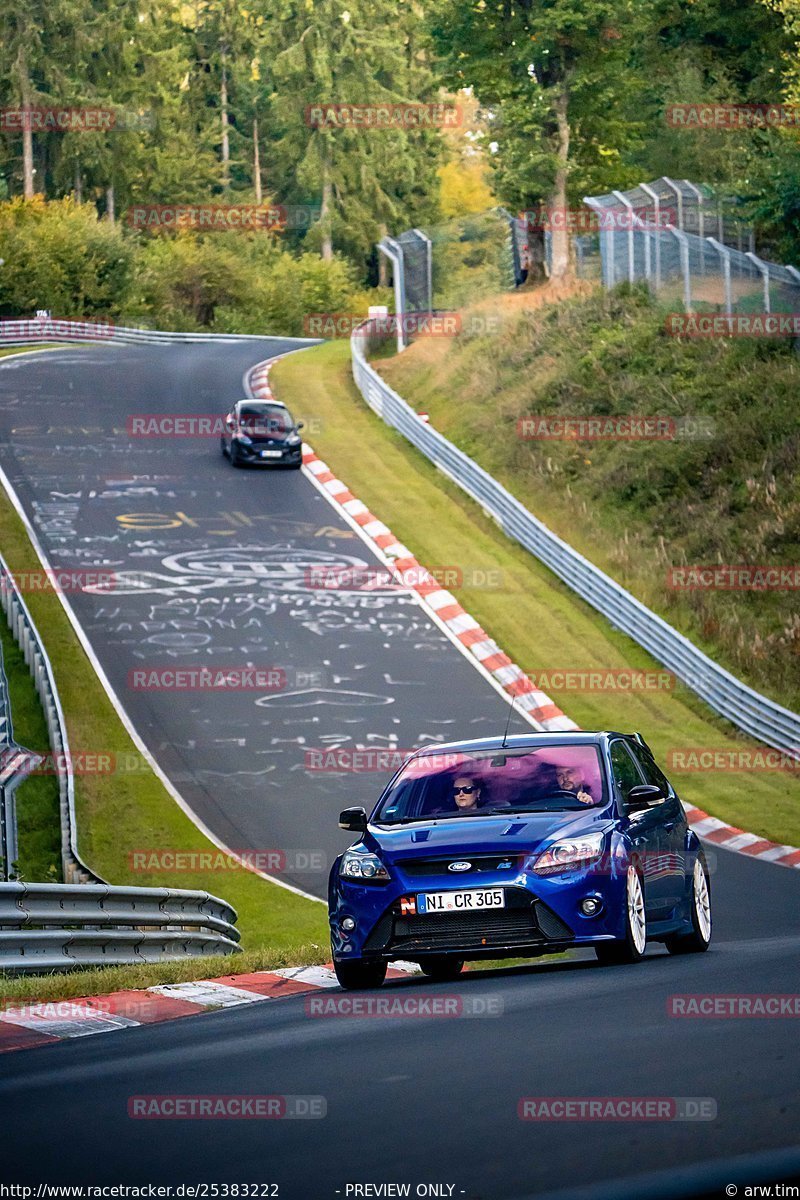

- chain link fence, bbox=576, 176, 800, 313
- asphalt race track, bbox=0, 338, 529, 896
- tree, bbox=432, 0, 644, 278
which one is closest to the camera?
asphalt race track, bbox=0, 338, 529, 896

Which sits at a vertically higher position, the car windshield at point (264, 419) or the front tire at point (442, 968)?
the front tire at point (442, 968)

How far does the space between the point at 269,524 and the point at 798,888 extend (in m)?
19.3

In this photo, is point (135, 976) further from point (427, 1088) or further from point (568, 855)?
point (427, 1088)

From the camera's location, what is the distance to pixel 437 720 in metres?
25.9

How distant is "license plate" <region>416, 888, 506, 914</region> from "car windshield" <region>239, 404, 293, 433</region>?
103 ft

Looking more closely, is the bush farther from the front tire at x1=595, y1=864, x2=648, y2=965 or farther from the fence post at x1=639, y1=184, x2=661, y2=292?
the front tire at x1=595, y1=864, x2=648, y2=965

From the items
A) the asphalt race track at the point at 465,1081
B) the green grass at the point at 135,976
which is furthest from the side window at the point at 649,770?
the green grass at the point at 135,976

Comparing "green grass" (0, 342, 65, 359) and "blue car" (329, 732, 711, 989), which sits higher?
"blue car" (329, 732, 711, 989)

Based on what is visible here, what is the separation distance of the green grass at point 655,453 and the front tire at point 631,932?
18.1 metres

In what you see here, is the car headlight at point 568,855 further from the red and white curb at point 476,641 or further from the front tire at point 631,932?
the red and white curb at point 476,641

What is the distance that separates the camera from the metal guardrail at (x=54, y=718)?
19766 mm

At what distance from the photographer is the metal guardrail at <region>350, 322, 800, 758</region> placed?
2680 centimetres

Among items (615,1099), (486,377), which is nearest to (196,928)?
(615,1099)

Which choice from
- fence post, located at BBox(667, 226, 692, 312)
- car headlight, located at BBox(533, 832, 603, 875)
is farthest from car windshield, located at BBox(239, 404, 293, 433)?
car headlight, located at BBox(533, 832, 603, 875)
